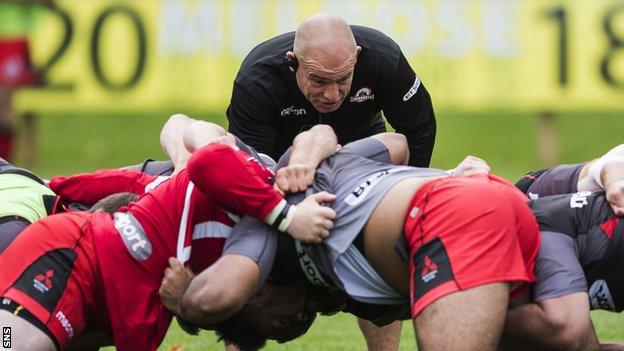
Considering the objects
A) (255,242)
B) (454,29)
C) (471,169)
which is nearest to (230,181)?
(255,242)

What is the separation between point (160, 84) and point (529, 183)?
9.30 meters

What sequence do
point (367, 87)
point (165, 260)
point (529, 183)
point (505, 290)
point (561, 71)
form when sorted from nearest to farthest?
1. point (505, 290)
2. point (165, 260)
3. point (529, 183)
4. point (367, 87)
5. point (561, 71)

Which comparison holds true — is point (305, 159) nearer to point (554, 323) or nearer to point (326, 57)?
point (326, 57)

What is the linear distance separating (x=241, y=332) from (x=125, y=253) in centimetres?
63

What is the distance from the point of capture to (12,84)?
1584 centimetres

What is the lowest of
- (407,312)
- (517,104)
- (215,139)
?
(517,104)

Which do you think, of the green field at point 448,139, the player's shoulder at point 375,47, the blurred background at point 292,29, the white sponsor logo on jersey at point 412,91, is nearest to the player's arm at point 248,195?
the player's shoulder at point 375,47

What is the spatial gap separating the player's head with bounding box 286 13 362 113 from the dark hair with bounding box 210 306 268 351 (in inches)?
62.4

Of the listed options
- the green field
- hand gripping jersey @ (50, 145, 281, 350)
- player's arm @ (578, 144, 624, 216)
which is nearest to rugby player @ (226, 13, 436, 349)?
player's arm @ (578, 144, 624, 216)

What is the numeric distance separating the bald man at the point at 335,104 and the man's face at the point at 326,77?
0.03 meters

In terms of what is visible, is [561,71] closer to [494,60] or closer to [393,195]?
[494,60]

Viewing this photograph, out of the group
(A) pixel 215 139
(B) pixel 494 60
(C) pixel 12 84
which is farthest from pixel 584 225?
(C) pixel 12 84

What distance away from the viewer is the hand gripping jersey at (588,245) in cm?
586

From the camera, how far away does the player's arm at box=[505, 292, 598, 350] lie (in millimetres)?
5617
